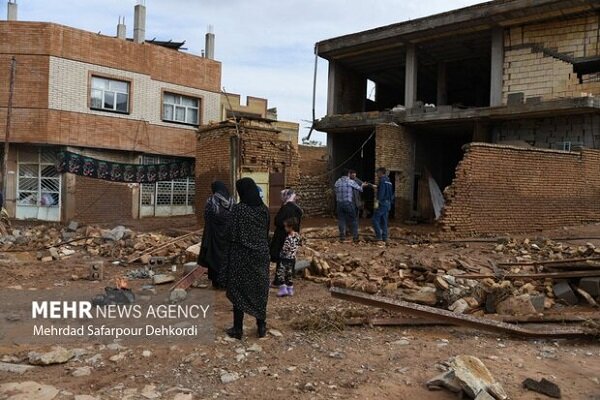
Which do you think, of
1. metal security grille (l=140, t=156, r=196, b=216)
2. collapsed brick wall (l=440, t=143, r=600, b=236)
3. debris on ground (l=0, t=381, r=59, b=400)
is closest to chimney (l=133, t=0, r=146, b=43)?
metal security grille (l=140, t=156, r=196, b=216)

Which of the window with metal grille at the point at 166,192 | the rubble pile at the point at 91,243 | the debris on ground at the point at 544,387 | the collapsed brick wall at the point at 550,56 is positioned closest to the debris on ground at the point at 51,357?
the debris on ground at the point at 544,387

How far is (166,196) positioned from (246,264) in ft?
49.0

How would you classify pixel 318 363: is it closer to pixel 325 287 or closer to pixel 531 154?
pixel 325 287

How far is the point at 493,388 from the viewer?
363 cm

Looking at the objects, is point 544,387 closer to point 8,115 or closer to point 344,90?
point 8,115

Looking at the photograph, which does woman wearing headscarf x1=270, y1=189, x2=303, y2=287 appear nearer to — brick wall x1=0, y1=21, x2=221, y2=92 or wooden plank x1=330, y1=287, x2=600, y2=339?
wooden plank x1=330, y1=287, x2=600, y2=339

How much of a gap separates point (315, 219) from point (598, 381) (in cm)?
1344

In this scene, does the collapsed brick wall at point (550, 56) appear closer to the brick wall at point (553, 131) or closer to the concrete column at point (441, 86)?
the brick wall at point (553, 131)

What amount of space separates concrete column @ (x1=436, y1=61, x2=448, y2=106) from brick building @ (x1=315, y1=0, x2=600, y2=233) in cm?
5

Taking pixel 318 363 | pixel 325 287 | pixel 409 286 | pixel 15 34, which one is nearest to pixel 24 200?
pixel 15 34

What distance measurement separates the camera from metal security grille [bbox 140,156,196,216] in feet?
60.7

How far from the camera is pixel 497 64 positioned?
1518 centimetres

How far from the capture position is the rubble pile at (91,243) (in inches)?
394

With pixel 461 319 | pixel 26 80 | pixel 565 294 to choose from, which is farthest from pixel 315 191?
pixel 461 319
